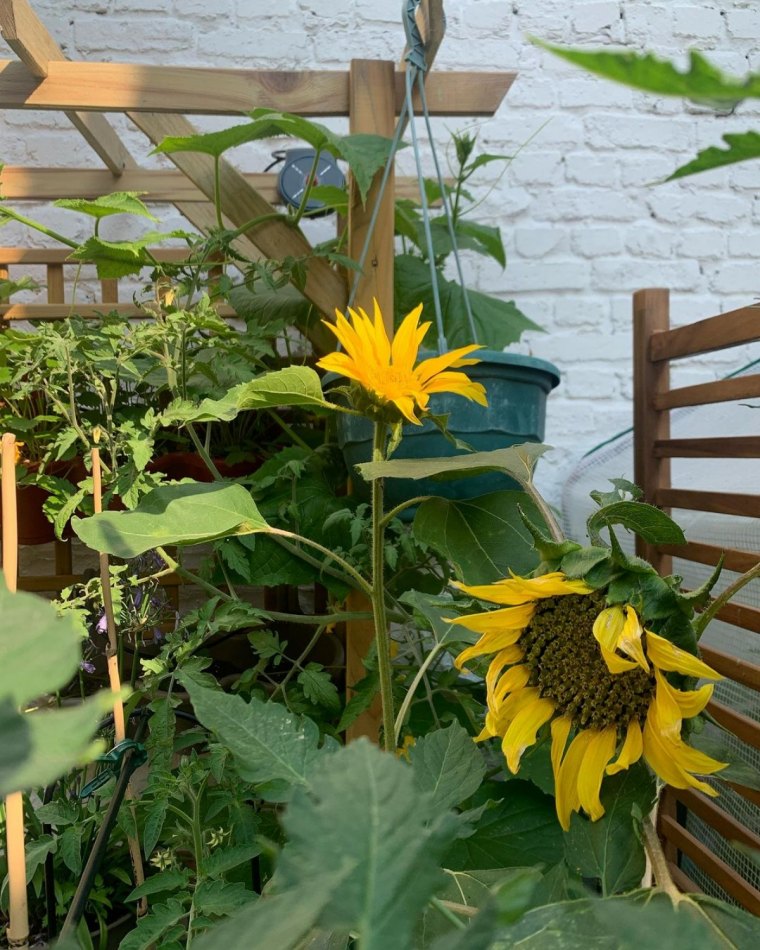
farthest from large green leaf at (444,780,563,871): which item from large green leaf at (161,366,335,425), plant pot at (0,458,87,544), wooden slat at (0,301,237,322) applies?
wooden slat at (0,301,237,322)

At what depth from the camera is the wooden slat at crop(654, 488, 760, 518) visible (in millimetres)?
807

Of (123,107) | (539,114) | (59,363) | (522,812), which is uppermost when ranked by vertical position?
(539,114)

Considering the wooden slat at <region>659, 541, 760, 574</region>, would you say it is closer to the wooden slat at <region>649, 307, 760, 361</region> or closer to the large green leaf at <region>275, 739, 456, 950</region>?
the wooden slat at <region>649, 307, 760, 361</region>

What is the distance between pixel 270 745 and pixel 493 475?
0.40 m

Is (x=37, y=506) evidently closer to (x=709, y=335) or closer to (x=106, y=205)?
(x=106, y=205)

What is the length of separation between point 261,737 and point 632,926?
251 mm

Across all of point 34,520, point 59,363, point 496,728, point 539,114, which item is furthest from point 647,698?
point 539,114

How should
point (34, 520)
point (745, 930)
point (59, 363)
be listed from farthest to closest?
point (34, 520), point (59, 363), point (745, 930)

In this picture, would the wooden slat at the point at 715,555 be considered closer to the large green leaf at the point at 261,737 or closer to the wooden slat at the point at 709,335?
the wooden slat at the point at 709,335

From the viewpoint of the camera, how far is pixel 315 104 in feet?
2.98

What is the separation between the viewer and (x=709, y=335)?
2.87 feet

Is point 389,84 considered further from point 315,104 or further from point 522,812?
point 522,812

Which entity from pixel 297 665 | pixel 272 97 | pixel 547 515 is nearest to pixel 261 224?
pixel 272 97

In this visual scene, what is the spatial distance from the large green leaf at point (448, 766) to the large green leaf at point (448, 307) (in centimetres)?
76
